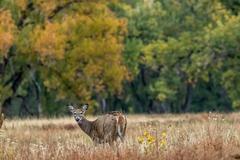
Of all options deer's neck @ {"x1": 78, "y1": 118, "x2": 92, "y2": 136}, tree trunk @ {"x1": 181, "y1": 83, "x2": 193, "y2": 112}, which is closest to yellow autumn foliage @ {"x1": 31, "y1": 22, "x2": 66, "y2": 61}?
deer's neck @ {"x1": 78, "y1": 118, "x2": 92, "y2": 136}

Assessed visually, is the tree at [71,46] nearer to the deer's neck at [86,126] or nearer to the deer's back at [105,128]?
the deer's neck at [86,126]

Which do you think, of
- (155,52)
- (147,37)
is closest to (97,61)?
(155,52)

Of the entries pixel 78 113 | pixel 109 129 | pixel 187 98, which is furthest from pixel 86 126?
pixel 187 98

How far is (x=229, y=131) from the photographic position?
16.1 metres

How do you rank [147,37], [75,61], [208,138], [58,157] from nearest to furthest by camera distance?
[58,157] < [208,138] < [75,61] < [147,37]

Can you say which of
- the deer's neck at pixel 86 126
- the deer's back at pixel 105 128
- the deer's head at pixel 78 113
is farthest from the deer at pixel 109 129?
the deer's head at pixel 78 113

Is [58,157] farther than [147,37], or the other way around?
[147,37]

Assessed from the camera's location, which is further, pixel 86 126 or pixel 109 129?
pixel 86 126

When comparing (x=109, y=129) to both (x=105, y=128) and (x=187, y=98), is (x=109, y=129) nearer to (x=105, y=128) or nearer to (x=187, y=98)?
(x=105, y=128)

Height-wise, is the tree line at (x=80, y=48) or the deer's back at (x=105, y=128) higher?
the tree line at (x=80, y=48)

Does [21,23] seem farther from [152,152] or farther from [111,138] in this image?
[152,152]

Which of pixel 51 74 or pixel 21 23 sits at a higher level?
pixel 21 23

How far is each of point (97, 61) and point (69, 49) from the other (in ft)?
6.38

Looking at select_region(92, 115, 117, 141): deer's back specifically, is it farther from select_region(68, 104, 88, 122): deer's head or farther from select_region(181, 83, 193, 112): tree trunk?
select_region(181, 83, 193, 112): tree trunk
